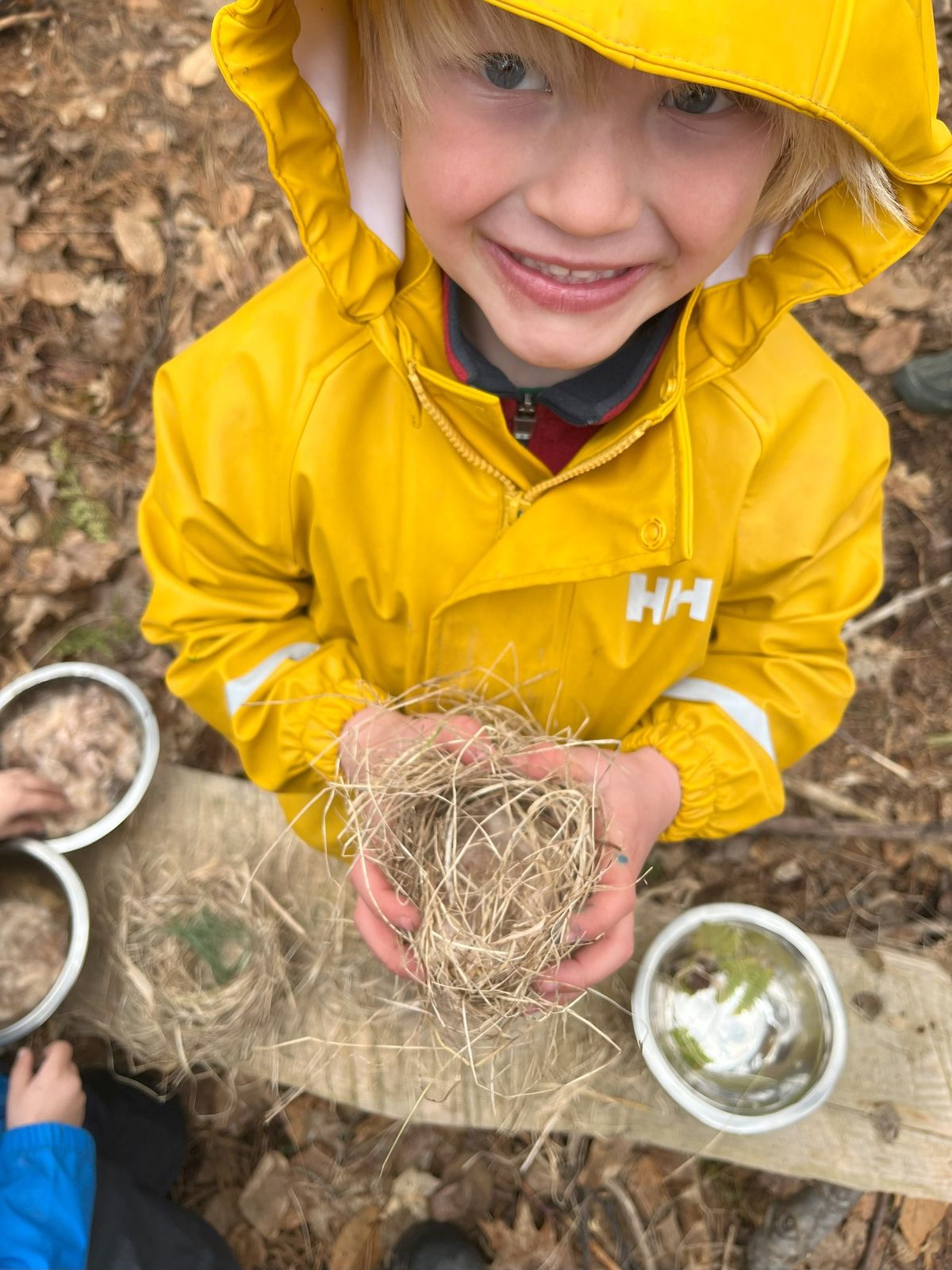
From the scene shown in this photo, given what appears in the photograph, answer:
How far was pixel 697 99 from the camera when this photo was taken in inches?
37.9

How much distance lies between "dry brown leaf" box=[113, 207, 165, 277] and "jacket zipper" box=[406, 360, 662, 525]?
231 centimetres

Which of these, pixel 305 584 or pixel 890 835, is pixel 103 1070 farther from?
pixel 890 835

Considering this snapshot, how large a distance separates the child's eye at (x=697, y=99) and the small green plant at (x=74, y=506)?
2.57 metres

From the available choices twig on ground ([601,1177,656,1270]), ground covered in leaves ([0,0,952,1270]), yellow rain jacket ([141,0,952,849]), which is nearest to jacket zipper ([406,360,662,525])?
yellow rain jacket ([141,0,952,849])

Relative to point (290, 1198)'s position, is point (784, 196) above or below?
above

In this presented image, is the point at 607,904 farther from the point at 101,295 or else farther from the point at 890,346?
the point at 101,295

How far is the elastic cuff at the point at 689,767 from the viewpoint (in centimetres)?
183

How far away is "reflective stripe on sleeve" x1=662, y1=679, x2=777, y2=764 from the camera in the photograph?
1.85 m

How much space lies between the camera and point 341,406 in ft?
5.04

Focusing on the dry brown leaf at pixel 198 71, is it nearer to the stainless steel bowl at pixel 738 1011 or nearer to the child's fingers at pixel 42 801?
the child's fingers at pixel 42 801

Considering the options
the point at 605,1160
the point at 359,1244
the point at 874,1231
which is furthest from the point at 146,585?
the point at 874,1231

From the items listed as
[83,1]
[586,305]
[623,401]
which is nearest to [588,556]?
[623,401]

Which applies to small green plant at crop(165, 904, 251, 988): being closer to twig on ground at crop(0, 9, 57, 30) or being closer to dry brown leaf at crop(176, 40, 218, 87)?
dry brown leaf at crop(176, 40, 218, 87)

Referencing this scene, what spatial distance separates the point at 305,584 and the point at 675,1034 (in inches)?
56.6
